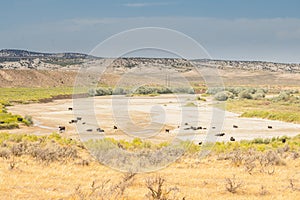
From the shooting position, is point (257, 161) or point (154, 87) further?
point (154, 87)

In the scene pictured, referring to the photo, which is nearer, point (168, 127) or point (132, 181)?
point (132, 181)

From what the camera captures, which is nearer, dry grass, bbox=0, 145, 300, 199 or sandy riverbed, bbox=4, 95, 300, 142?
dry grass, bbox=0, 145, 300, 199

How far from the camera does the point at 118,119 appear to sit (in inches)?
1727

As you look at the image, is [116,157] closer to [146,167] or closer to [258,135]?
[146,167]

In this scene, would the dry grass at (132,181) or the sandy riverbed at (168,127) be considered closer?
the dry grass at (132,181)

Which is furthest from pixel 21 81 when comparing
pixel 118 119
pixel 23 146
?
pixel 23 146

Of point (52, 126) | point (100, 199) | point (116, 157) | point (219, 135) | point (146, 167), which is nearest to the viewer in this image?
point (100, 199)

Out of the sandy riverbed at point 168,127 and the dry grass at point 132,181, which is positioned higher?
the dry grass at point 132,181

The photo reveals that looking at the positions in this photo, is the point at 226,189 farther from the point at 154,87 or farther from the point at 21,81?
the point at 21,81

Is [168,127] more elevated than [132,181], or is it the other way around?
[132,181]

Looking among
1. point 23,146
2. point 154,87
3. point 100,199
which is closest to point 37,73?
point 154,87

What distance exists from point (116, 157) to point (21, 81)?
124m

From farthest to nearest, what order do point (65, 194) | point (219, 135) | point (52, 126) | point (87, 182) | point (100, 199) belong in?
point (52, 126) → point (219, 135) → point (87, 182) → point (65, 194) → point (100, 199)

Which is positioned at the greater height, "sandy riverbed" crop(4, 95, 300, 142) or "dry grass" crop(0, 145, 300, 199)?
"dry grass" crop(0, 145, 300, 199)
